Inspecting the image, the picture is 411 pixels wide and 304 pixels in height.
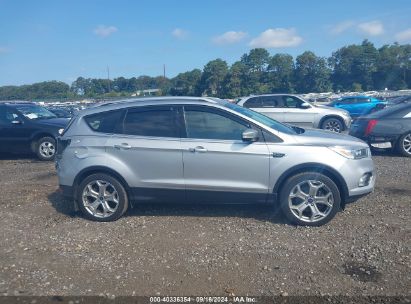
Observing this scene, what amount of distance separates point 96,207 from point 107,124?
1.16 m

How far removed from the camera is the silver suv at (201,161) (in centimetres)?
498

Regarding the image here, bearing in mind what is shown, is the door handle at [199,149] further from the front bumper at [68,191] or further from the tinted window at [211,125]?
the front bumper at [68,191]

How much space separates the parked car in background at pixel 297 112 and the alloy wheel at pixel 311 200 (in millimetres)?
9366

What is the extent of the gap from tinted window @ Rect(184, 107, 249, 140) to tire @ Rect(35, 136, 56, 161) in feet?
20.5

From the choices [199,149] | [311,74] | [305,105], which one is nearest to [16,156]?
[199,149]

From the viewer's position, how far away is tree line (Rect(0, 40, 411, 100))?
27938 mm

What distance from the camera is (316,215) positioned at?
16.4 ft

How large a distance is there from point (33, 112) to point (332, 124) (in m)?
10.1

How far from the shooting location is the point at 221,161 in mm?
5055

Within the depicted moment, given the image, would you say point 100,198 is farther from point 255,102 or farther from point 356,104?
point 356,104

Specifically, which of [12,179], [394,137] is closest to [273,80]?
[394,137]

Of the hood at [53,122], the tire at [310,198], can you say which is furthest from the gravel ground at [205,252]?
the hood at [53,122]

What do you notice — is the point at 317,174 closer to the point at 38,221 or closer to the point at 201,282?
the point at 201,282

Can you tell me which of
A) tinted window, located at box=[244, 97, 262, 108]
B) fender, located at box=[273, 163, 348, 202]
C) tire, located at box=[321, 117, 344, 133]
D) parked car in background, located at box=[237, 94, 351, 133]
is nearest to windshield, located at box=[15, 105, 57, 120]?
parked car in background, located at box=[237, 94, 351, 133]
